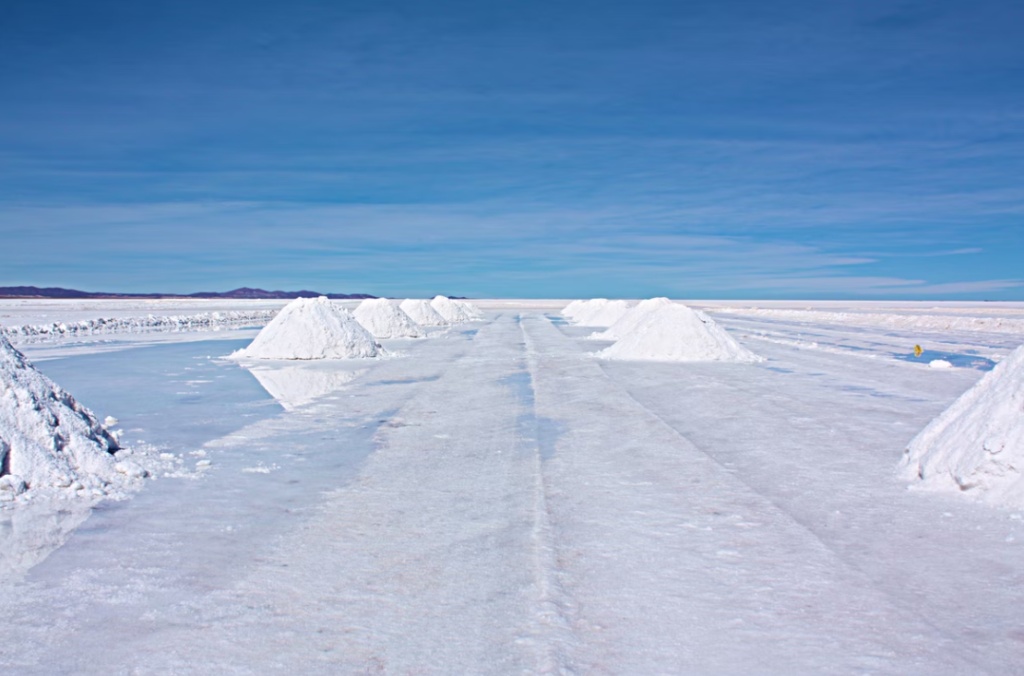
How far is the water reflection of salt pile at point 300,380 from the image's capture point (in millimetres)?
10680

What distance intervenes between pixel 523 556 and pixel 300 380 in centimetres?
939

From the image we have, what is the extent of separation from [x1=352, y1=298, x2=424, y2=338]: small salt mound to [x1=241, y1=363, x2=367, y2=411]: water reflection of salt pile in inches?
367

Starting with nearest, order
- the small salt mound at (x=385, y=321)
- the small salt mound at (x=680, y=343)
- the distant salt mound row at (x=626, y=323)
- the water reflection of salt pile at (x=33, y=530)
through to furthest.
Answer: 1. the water reflection of salt pile at (x=33, y=530)
2. the small salt mound at (x=680, y=343)
3. the distant salt mound row at (x=626, y=323)
4. the small salt mound at (x=385, y=321)

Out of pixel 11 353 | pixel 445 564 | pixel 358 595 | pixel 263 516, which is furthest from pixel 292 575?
pixel 11 353

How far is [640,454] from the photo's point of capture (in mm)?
6809

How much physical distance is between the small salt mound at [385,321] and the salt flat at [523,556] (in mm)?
16006

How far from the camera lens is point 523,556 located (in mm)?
4105

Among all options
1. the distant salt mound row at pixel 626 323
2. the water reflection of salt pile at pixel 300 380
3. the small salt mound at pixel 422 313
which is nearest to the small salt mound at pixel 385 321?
the distant salt mound row at pixel 626 323

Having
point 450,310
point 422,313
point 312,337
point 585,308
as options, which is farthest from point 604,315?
point 312,337

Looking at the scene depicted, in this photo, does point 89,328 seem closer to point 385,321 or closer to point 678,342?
point 385,321

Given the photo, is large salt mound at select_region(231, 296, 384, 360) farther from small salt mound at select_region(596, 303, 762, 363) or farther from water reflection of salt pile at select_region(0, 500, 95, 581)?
water reflection of salt pile at select_region(0, 500, 95, 581)

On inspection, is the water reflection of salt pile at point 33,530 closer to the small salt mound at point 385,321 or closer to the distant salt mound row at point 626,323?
the distant salt mound row at point 626,323

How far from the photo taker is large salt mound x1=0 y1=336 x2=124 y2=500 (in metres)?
5.57

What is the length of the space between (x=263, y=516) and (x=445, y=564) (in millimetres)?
1582
